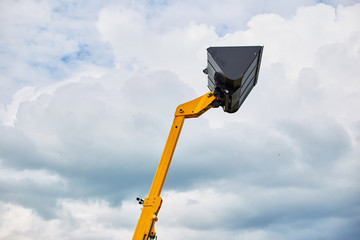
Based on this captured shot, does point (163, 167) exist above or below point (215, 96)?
below

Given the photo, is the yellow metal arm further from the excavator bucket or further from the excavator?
the excavator bucket

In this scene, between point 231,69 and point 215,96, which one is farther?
point 215,96

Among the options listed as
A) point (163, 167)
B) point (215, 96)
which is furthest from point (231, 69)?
point (163, 167)

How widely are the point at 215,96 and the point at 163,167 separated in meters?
2.66

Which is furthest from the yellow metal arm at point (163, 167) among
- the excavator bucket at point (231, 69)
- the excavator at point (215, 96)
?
the excavator bucket at point (231, 69)

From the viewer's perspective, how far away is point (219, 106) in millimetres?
11930

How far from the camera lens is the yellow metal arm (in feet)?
34.2

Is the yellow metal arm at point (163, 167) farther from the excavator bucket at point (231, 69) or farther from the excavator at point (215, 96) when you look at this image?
the excavator bucket at point (231, 69)

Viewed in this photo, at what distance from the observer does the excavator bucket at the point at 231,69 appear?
11.1 m

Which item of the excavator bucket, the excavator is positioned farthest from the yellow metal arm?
the excavator bucket

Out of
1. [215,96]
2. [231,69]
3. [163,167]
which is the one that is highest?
[231,69]

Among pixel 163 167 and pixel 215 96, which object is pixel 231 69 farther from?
pixel 163 167

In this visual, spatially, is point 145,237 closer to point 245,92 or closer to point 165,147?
point 165,147

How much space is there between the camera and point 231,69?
11102 millimetres
